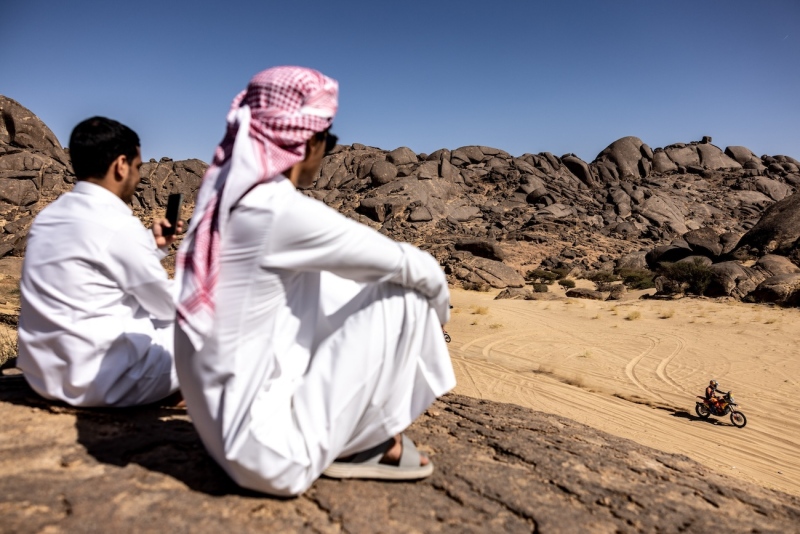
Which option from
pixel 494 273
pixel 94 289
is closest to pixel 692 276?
pixel 494 273

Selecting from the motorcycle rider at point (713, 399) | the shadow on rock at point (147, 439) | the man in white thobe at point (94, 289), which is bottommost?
the motorcycle rider at point (713, 399)

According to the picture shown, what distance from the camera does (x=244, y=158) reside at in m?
1.56

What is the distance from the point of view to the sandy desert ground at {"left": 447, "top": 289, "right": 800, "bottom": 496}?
6781 mm

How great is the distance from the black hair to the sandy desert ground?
6.34 meters

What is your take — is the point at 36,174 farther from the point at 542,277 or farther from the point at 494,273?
the point at 542,277

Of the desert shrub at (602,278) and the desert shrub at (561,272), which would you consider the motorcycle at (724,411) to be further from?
the desert shrub at (561,272)

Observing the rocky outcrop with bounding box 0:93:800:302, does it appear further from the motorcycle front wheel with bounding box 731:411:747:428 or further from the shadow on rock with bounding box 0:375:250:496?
the shadow on rock with bounding box 0:375:250:496

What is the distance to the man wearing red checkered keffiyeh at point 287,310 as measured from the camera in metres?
1.56

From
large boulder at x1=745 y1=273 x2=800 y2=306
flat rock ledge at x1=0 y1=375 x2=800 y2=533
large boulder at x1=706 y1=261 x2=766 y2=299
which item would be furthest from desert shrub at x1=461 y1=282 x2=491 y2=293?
flat rock ledge at x1=0 y1=375 x2=800 y2=533

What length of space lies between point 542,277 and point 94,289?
74.9ft

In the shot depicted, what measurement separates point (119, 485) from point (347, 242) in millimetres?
1087

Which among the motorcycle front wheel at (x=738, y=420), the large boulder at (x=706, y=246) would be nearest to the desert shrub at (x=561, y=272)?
the large boulder at (x=706, y=246)

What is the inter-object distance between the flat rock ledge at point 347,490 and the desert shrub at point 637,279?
19.5 metres

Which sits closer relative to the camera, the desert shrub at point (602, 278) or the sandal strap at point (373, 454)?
the sandal strap at point (373, 454)
